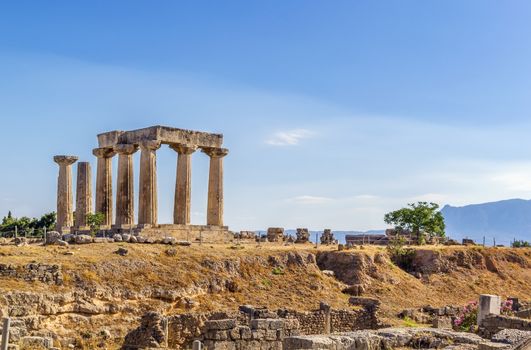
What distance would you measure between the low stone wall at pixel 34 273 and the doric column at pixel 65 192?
20142 mm

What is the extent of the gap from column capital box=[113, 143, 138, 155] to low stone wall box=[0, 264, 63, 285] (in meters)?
18.1

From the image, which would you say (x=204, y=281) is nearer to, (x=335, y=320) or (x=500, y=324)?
(x=335, y=320)

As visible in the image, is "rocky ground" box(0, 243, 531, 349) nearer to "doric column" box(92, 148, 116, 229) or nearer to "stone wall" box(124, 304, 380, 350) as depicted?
"stone wall" box(124, 304, 380, 350)

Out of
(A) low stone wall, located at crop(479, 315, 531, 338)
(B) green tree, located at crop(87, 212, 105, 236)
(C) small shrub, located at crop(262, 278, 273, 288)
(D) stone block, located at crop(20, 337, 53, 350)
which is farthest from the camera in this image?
(B) green tree, located at crop(87, 212, 105, 236)

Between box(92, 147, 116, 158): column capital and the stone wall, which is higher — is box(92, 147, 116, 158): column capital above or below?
above

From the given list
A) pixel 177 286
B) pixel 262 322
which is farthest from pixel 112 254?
pixel 262 322

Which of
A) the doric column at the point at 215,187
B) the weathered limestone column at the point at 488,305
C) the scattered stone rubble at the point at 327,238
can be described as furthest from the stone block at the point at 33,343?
the scattered stone rubble at the point at 327,238


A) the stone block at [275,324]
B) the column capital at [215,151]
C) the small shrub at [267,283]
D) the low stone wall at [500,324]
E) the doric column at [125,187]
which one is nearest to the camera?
the stone block at [275,324]

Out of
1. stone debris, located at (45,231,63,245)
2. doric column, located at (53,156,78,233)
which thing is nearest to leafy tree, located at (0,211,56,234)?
doric column, located at (53,156,78,233)

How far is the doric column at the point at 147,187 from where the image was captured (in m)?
49.2

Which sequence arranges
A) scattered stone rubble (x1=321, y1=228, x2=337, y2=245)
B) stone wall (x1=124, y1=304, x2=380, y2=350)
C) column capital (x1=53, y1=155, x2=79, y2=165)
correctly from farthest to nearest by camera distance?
1. scattered stone rubble (x1=321, y1=228, x2=337, y2=245)
2. column capital (x1=53, y1=155, x2=79, y2=165)
3. stone wall (x1=124, y1=304, x2=380, y2=350)

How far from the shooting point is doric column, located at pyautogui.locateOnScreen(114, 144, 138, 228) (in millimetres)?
50594

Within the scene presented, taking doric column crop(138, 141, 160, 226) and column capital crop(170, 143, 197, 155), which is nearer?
doric column crop(138, 141, 160, 226)

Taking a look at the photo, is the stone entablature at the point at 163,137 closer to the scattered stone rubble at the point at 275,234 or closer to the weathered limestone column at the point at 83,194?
the weathered limestone column at the point at 83,194
